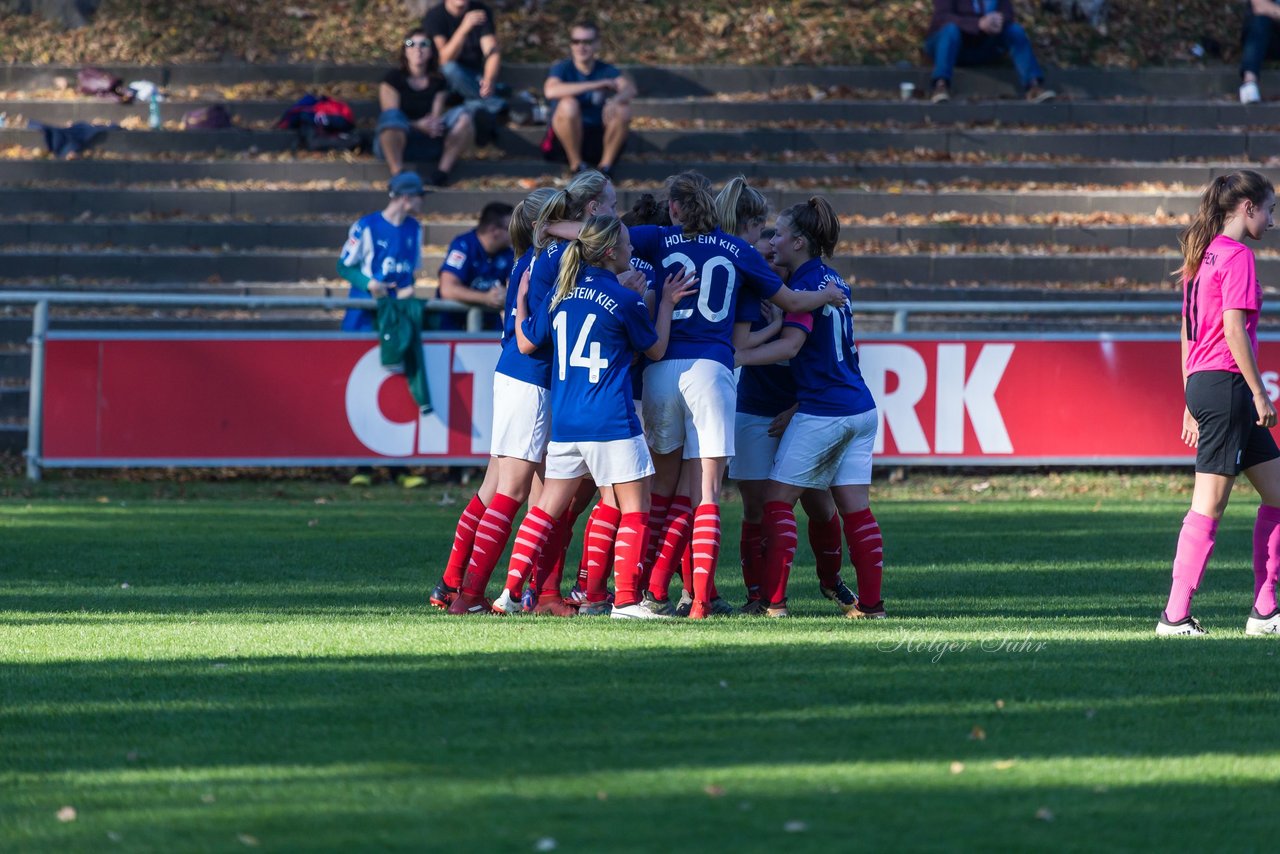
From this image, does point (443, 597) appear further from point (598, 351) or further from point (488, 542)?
point (598, 351)

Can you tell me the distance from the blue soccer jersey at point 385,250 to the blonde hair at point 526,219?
6015 millimetres

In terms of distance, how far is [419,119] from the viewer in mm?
18938

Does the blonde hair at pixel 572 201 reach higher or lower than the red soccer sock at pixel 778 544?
higher

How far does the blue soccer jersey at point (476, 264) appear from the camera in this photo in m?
13.5

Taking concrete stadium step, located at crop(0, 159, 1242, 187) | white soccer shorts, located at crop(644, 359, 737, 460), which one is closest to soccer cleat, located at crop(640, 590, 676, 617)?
white soccer shorts, located at crop(644, 359, 737, 460)

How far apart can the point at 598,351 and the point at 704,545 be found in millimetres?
984

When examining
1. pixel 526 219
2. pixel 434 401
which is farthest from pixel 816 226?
pixel 434 401

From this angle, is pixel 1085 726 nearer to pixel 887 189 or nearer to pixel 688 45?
pixel 887 189

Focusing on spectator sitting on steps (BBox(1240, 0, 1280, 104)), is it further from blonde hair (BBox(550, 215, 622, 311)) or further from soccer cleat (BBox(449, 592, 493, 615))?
soccer cleat (BBox(449, 592, 493, 615))

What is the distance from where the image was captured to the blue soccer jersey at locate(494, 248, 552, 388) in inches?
322

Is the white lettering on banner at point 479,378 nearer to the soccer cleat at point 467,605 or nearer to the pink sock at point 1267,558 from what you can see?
the soccer cleat at point 467,605

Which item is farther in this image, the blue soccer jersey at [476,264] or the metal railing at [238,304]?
the metal railing at [238,304]

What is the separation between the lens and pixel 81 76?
67.0 ft

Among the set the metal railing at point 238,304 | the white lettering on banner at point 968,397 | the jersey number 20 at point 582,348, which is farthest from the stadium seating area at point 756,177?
the jersey number 20 at point 582,348
